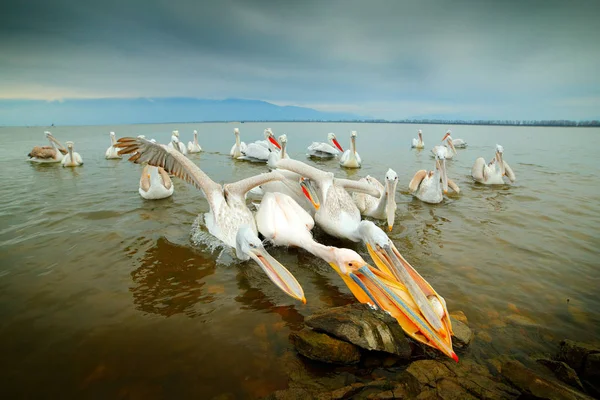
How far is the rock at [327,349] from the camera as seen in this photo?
7.48 ft

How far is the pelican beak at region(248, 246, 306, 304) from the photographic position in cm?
294

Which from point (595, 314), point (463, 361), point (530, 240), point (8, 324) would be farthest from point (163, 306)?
point (530, 240)

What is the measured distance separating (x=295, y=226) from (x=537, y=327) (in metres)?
2.98

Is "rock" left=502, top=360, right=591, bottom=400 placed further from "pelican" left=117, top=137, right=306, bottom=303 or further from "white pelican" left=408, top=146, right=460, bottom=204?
"white pelican" left=408, top=146, right=460, bottom=204

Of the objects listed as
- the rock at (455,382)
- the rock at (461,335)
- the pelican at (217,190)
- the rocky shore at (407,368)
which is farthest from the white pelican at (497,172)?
the rock at (455,382)

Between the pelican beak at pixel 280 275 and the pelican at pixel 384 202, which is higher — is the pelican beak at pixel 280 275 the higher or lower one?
the lower one

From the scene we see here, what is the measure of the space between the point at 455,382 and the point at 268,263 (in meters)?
2.02

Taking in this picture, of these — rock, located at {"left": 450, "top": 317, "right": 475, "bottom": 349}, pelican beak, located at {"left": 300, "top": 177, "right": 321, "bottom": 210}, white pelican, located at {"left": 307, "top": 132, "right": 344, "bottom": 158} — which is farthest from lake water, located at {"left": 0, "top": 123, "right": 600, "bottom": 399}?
white pelican, located at {"left": 307, "top": 132, "right": 344, "bottom": 158}

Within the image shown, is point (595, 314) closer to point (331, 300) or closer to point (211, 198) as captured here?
point (331, 300)

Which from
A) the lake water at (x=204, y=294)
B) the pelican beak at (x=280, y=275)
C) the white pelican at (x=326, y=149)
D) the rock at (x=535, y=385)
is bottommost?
the lake water at (x=204, y=294)

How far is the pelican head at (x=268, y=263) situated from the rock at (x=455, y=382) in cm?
119

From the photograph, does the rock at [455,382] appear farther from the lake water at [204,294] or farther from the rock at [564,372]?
the rock at [564,372]

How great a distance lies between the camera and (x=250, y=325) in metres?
2.84

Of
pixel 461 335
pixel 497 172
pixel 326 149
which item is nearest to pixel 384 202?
pixel 461 335
